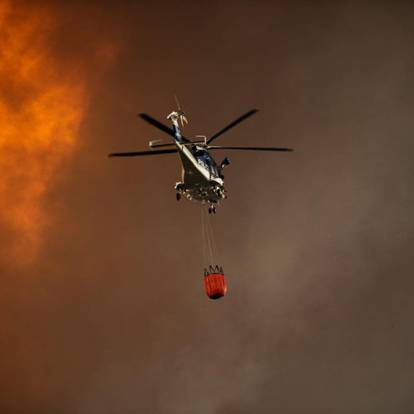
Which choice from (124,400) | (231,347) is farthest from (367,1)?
(124,400)

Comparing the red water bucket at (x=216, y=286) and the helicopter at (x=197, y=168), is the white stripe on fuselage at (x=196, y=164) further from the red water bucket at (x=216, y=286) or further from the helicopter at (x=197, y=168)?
the red water bucket at (x=216, y=286)

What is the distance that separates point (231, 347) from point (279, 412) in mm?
7621

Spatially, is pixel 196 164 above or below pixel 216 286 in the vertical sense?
above

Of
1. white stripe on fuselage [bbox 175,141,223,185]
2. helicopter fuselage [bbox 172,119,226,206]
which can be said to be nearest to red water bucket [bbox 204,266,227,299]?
helicopter fuselage [bbox 172,119,226,206]

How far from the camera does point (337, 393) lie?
55312mm

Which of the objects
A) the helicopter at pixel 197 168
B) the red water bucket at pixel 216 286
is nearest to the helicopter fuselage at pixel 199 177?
the helicopter at pixel 197 168

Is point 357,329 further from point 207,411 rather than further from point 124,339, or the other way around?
point 124,339

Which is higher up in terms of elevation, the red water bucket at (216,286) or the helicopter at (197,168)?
the helicopter at (197,168)

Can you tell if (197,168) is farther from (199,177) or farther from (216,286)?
(216,286)

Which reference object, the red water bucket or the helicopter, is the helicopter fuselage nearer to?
the helicopter

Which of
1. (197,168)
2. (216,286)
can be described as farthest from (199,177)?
(216,286)

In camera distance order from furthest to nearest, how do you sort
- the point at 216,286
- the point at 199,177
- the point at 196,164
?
1. the point at 216,286
2. the point at 199,177
3. the point at 196,164

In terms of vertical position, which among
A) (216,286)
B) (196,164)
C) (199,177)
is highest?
(196,164)

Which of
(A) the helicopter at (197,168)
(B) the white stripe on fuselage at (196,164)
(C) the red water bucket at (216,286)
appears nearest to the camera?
(B) the white stripe on fuselage at (196,164)
